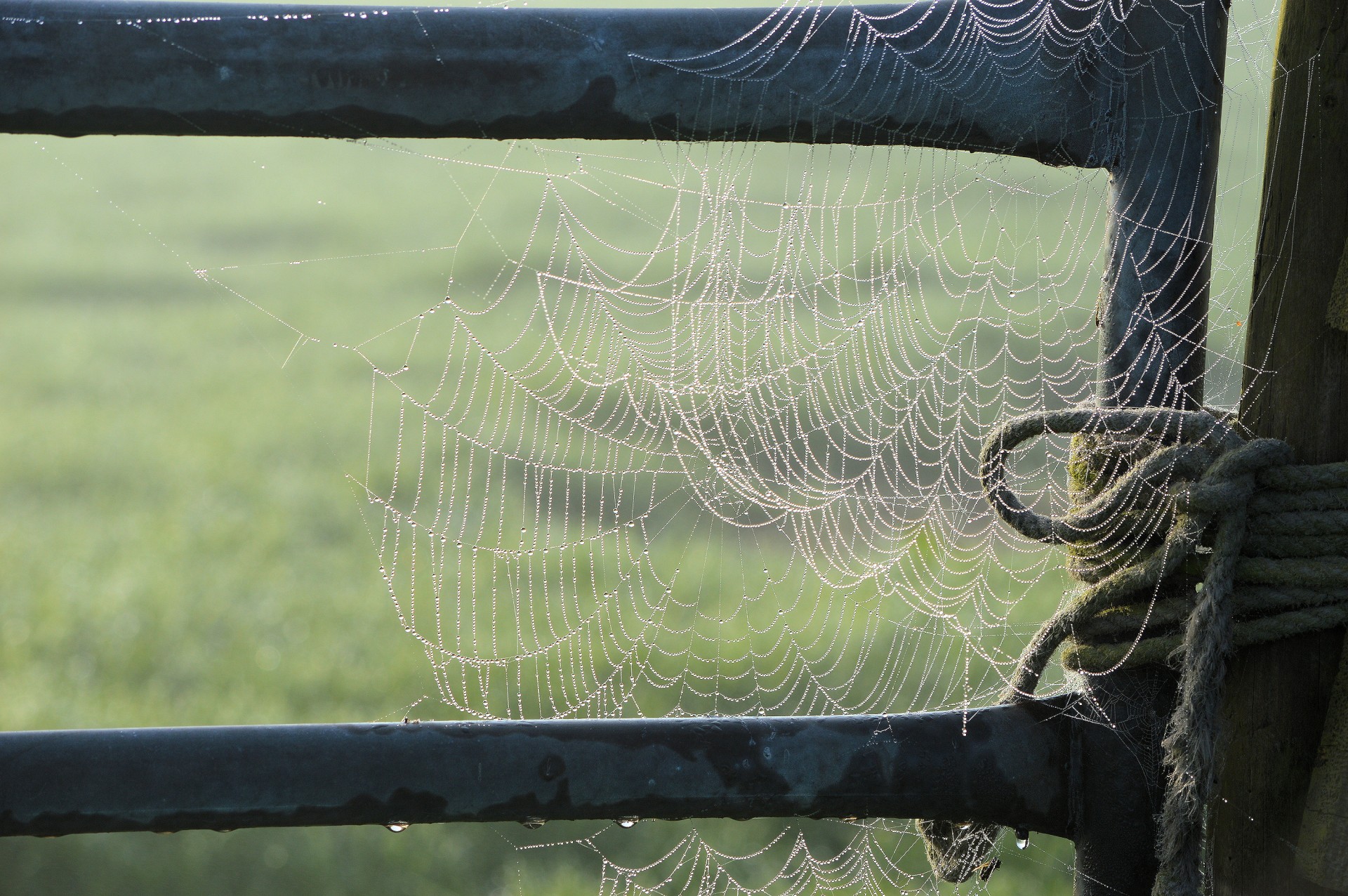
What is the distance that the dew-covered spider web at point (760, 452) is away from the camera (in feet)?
4.94

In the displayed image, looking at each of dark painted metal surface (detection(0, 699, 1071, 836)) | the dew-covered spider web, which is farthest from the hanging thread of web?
dark painted metal surface (detection(0, 699, 1071, 836))

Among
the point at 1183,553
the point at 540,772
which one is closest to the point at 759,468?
the point at 1183,553

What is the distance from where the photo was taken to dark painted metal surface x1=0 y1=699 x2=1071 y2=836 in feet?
2.76

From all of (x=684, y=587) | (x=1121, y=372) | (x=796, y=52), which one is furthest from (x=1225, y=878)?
(x=684, y=587)

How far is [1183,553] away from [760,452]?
1.38 meters

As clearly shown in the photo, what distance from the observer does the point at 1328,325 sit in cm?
96

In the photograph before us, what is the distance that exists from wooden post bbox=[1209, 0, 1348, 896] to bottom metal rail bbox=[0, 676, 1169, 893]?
0.09 m

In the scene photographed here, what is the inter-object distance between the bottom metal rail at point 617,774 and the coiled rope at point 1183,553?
0.06 metres

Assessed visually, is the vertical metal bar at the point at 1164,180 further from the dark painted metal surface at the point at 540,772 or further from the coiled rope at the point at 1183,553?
the dark painted metal surface at the point at 540,772

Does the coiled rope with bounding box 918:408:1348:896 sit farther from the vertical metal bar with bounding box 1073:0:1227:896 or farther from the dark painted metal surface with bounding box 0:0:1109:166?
the dark painted metal surface with bounding box 0:0:1109:166

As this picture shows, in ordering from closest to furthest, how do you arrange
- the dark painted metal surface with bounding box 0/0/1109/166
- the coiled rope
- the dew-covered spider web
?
the dark painted metal surface with bounding box 0/0/1109/166 < the coiled rope < the dew-covered spider web

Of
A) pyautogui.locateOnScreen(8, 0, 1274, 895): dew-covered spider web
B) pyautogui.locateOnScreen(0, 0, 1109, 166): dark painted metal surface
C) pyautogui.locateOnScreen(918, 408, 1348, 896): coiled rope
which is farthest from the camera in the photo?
pyautogui.locateOnScreen(8, 0, 1274, 895): dew-covered spider web

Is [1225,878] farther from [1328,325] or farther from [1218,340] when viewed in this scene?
[1218,340]

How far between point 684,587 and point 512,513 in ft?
2.55
